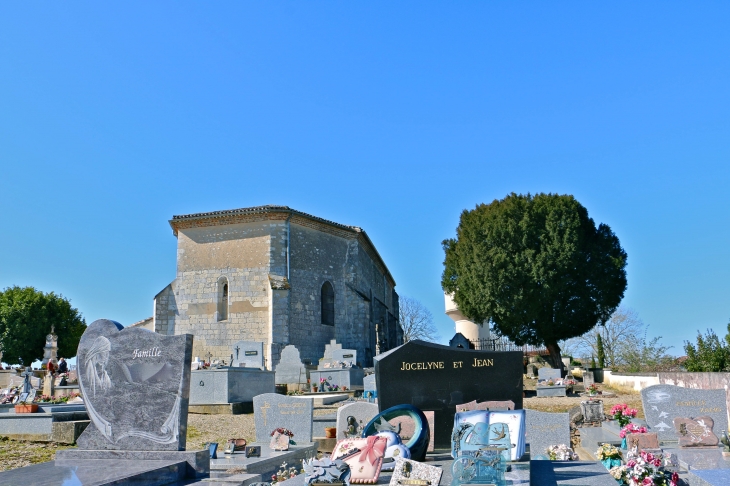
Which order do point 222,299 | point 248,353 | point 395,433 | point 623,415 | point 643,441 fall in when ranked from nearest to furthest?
point 395,433
point 643,441
point 623,415
point 248,353
point 222,299

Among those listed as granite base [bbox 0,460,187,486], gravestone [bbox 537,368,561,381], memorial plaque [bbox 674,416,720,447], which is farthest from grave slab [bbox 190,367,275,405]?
gravestone [bbox 537,368,561,381]

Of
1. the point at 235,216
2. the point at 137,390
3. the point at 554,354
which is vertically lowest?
the point at 137,390

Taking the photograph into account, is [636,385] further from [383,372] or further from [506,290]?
[383,372]

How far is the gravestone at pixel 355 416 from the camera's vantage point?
8914 mm

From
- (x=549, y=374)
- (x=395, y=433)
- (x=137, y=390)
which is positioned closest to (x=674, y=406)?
(x=395, y=433)

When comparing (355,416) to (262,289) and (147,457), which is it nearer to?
(147,457)

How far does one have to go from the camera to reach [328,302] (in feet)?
96.6

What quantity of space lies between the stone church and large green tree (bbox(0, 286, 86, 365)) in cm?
2044

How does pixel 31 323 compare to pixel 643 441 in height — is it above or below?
above

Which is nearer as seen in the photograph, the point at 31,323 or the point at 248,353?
the point at 248,353

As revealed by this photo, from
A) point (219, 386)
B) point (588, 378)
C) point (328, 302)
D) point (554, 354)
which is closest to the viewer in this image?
point (219, 386)

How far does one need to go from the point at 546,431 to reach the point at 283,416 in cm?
419

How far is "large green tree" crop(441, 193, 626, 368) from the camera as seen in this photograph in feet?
101

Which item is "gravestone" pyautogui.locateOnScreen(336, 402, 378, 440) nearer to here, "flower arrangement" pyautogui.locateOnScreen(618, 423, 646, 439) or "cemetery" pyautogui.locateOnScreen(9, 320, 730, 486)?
"cemetery" pyautogui.locateOnScreen(9, 320, 730, 486)
